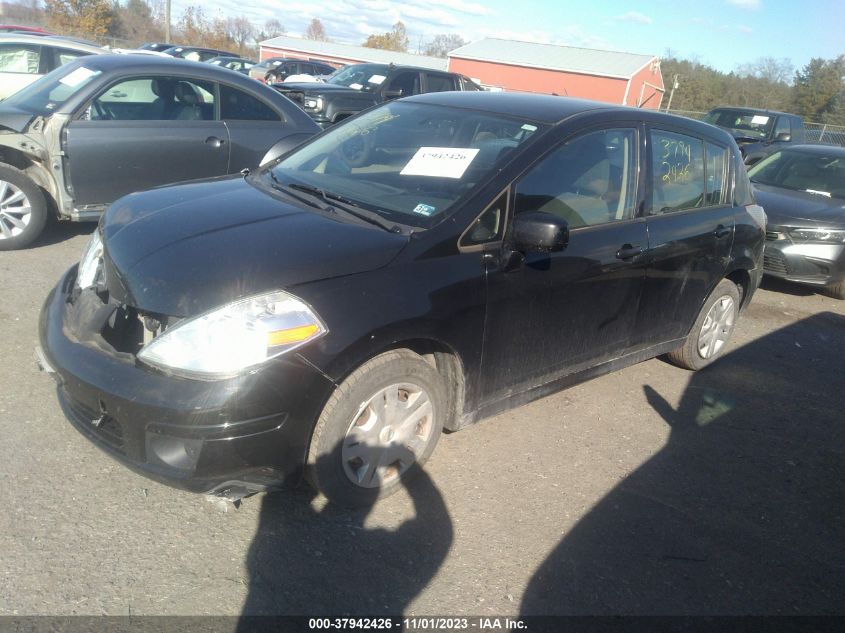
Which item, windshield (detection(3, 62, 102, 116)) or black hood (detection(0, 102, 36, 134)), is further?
windshield (detection(3, 62, 102, 116))

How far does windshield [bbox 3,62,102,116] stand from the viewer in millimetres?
6020

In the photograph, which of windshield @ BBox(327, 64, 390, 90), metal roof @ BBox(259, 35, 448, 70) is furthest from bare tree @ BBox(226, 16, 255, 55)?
windshield @ BBox(327, 64, 390, 90)

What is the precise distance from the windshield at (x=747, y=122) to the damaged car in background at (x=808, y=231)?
762 centimetres

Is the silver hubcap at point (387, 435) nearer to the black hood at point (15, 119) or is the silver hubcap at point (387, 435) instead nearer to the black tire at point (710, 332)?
the black tire at point (710, 332)

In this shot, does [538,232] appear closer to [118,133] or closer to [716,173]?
[716,173]

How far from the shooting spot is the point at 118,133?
604 centimetres

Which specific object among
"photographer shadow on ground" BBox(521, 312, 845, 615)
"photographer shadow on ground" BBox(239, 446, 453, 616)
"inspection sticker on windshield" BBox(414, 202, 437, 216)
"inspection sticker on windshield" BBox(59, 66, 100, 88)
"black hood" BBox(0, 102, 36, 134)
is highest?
"inspection sticker on windshield" BBox(59, 66, 100, 88)

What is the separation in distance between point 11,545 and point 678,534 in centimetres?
283

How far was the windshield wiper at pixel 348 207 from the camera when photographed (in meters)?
3.16

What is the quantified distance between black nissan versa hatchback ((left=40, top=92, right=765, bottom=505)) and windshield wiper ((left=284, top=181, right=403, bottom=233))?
0.05 ft

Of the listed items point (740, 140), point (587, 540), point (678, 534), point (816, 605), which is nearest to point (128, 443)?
point (587, 540)

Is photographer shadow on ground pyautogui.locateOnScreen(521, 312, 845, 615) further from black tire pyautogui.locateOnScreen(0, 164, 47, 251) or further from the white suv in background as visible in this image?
the white suv in background

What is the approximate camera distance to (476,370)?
3.34 meters

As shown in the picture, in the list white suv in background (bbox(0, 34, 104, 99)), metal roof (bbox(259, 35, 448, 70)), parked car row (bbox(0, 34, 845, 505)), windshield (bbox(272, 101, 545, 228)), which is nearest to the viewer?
parked car row (bbox(0, 34, 845, 505))
